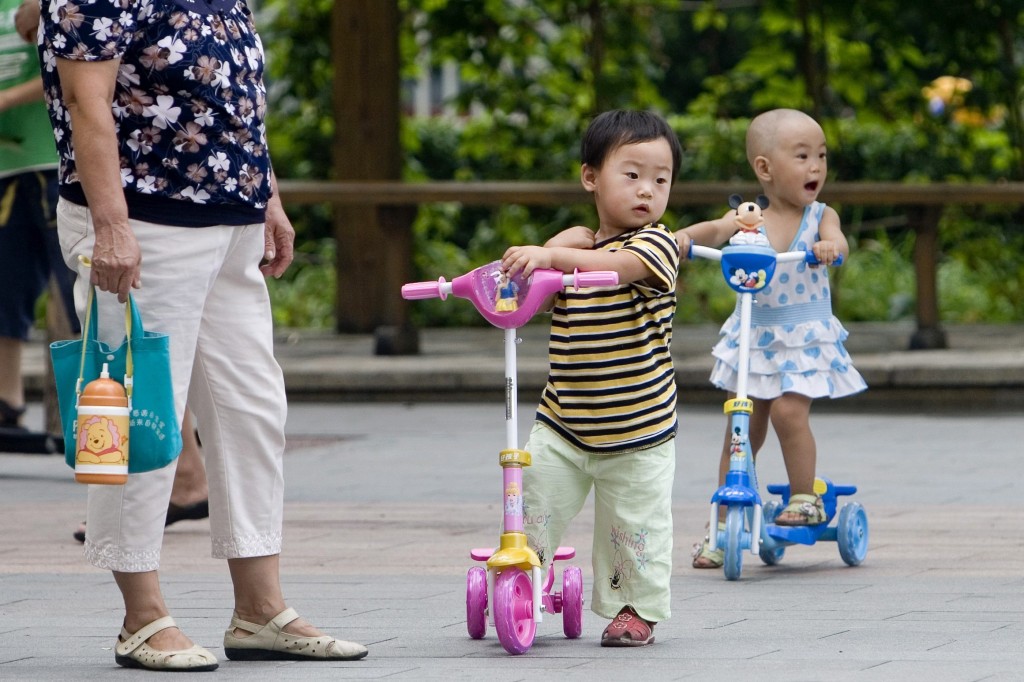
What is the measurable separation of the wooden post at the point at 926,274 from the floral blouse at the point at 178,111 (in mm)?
7313

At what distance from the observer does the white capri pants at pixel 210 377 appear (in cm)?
391

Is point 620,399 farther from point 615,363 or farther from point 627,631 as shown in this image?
point 627,631

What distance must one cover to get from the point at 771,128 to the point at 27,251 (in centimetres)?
325

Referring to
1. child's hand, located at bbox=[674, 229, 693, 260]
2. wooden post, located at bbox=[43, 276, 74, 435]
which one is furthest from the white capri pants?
wooden post, located at bbox=[43, 276, 74, 435]

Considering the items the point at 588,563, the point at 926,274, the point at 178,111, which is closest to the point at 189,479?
the point at 588,563

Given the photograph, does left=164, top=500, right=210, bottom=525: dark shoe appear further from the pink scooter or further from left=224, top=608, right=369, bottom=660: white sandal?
the pink scooter

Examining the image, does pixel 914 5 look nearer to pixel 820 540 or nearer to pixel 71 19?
pixel 820 540

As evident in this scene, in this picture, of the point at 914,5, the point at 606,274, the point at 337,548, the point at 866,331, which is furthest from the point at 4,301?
the point at 914,5

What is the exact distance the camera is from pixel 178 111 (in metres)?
3.89

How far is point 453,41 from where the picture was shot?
13.8m

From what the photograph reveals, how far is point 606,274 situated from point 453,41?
10.1 m

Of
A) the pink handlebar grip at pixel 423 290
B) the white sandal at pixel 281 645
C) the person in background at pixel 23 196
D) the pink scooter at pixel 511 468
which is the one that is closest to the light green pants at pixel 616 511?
the pink scooter at pixel 511 468

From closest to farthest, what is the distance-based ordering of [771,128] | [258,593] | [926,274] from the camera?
[258,593] < [771,128] < [926,274]

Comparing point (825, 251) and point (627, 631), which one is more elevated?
point (825, 251)
